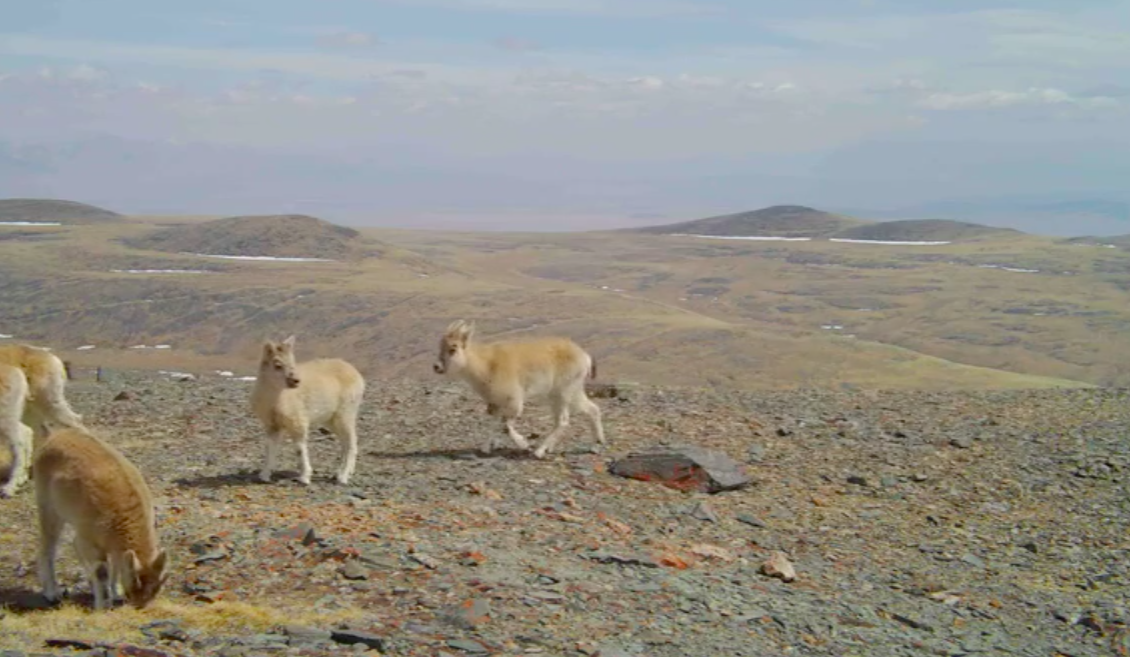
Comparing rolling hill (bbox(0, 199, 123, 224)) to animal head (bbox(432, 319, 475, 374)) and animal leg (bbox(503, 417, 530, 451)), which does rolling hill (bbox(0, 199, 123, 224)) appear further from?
animal leg (bbox(503, 417, 530, 451))

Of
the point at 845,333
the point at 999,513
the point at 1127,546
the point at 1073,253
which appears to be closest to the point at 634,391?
the point at 999,513

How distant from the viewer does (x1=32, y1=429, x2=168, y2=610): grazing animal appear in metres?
11.3

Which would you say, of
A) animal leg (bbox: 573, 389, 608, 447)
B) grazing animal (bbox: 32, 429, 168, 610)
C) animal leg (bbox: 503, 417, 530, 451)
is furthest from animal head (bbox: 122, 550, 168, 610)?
animal leg (bbox: 573, 389, 608, 447)

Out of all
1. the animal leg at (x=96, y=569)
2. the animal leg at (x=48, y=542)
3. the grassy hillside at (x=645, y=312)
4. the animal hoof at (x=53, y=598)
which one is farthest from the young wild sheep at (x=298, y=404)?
the grassy hillside at (x=645, y=312)

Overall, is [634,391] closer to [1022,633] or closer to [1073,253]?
[1022,633]

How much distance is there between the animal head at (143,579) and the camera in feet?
36.9

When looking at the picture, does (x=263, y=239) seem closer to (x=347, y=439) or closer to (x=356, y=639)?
(x=347, y=439)

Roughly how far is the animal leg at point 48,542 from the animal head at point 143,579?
112 centimetres

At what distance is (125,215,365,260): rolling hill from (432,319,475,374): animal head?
110m

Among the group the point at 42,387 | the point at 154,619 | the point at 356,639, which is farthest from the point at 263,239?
the point at 356,639

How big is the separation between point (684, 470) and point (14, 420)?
8.79 meters

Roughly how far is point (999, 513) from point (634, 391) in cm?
965

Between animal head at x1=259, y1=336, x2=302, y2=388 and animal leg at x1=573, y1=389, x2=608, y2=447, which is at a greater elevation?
animal head at x1=259, y1=336, x2=302, y2=388

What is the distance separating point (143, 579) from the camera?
1128 centimetres
